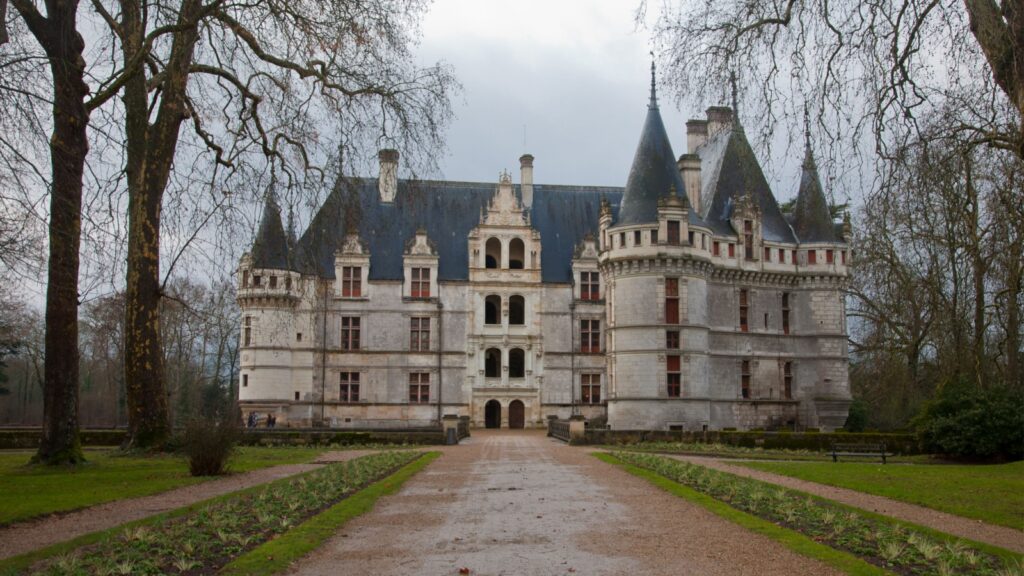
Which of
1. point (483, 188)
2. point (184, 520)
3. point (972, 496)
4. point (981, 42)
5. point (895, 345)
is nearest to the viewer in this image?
point (981, 42)

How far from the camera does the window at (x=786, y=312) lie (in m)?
37.9

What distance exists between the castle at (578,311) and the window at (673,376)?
0.09 m

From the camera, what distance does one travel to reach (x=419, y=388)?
39938 mm

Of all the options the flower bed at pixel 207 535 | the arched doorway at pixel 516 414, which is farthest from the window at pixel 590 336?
the flower bed at pixel 207 535

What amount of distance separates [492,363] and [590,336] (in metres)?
4.99

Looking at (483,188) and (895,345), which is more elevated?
(483,188)

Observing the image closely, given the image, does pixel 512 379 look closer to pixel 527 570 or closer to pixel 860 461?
pixel 860 461

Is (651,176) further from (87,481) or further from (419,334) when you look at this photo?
(87,481)

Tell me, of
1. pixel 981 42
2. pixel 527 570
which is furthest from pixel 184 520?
pixel 981 42

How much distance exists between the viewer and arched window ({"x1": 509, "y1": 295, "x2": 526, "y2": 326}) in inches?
1635

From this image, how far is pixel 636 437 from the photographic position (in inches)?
1123

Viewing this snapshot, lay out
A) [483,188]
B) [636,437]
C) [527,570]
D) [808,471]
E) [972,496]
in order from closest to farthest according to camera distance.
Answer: [527,570], [972,496], [808,471], [636,437], [483,188]

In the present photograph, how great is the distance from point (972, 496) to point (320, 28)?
12.3 metres

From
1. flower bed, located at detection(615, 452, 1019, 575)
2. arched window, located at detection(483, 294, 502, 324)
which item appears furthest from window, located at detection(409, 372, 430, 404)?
flower bed, located at detection(615, 452, 1019, 575)
